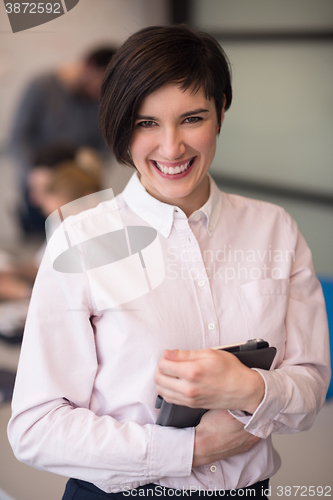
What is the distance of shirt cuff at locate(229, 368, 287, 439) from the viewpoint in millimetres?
877

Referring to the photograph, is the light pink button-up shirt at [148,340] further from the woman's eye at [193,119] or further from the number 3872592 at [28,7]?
the number 3872592 at [28,7]

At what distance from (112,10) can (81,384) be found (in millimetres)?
1457

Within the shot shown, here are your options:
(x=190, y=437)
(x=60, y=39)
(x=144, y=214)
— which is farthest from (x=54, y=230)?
(x=60, y=39)

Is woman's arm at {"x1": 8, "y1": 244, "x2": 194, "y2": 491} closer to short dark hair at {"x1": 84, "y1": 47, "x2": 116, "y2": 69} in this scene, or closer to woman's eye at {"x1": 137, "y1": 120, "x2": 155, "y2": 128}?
woman's eye at {"x1": 137, "y1": 120, "x2": 155, "y2": 128}

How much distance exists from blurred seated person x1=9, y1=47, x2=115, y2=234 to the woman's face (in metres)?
1.32

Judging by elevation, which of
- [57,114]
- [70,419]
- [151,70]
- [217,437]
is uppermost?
[151,70]

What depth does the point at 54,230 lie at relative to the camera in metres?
0.99

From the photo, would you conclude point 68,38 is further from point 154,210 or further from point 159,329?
point 159,329

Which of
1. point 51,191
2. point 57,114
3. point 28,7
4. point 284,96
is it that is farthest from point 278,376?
point 284,96

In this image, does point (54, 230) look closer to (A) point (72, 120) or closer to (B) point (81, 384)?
(B) point (81, 384)

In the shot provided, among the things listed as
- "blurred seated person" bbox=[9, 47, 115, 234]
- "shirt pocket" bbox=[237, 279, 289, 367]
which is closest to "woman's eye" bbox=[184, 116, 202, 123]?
"shirt pocket" bbox=[237, 279, 289, 367]

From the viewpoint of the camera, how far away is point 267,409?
2.91 ft

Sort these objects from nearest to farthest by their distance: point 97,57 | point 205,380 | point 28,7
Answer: point 205,380
point 28,7
point 97,57

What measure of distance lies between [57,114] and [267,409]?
6.46ft
